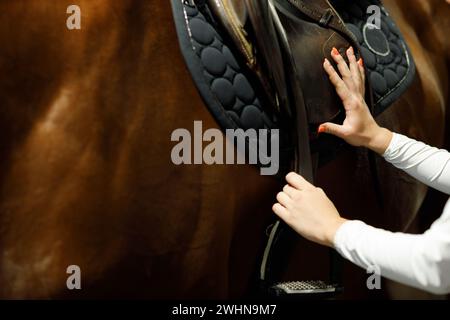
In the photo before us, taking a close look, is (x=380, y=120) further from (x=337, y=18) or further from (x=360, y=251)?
(x=360, y=251)

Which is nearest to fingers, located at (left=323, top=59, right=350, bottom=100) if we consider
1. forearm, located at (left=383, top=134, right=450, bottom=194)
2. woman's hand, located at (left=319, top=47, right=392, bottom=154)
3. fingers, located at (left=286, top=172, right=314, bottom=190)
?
woman's hand, located at (left=319, top=47, right=392, bottom=154)

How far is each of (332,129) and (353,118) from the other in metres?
0.05

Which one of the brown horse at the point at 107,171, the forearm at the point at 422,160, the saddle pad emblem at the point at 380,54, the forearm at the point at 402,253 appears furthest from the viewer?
the saddle pad emblem at the point at 380,54

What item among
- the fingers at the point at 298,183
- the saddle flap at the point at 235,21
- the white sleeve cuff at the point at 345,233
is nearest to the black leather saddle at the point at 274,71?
the saddle flap at the point at 235,21

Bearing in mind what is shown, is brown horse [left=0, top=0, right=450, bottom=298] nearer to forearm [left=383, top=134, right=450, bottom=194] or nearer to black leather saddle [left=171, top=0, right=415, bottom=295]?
black leather saddle [left=171, top=0, right=415, bottom=295]

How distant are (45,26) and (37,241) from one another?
309 millimetres

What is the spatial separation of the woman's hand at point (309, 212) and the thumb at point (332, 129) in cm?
17

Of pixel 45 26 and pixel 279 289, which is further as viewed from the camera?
pixel 279 289

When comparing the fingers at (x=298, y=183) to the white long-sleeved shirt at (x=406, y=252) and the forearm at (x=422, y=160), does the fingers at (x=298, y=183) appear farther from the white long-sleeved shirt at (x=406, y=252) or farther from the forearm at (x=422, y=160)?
the forearm at (x=422, y=160)

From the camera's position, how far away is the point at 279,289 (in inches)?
38.6

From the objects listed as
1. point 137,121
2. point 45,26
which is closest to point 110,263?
point 137,121

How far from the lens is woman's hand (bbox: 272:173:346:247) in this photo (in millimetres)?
763

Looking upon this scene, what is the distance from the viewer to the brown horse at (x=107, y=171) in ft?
2.64
